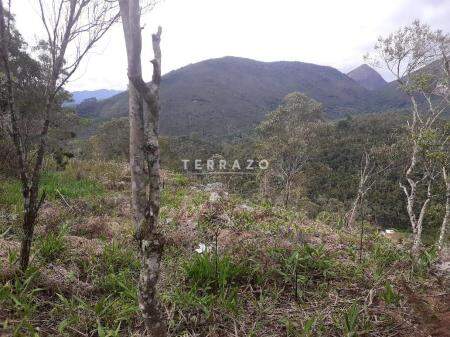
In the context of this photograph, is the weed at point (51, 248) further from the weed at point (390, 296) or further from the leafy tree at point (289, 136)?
the leafy tree at point (289, 136)

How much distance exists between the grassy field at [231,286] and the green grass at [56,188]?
159 cm

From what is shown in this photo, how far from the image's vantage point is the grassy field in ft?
9.25

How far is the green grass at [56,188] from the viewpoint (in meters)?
6.67

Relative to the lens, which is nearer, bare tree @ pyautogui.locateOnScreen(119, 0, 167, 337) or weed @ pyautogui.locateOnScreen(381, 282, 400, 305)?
bare tree @ pyautogui.locateOnScreen(119, 0, 167, 337)

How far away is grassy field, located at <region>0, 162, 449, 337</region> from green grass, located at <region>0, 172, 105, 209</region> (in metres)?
1.59

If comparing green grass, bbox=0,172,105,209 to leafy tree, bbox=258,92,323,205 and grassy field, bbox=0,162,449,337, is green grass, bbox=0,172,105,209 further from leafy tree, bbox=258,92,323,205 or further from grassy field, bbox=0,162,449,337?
leafy tree, bbox=258,92,323,205

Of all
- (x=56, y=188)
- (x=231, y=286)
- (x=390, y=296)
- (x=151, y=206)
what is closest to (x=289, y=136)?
(x=56, y=188)

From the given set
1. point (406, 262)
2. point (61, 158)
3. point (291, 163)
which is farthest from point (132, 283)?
point (291, 163)

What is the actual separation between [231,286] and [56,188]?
220 inches

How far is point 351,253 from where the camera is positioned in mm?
4398

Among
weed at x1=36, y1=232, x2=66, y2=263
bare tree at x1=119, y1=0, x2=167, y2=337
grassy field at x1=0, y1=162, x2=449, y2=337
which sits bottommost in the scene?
grassy field at x1=0, y1=162, x2=449, y2=337

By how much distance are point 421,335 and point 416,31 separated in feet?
61.9

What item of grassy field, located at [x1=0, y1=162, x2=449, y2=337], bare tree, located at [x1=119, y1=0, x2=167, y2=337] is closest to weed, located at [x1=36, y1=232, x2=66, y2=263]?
grassy field, located at [x1=0, y1=162, x2=449, y2=337]

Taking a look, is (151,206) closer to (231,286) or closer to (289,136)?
(231,286)
